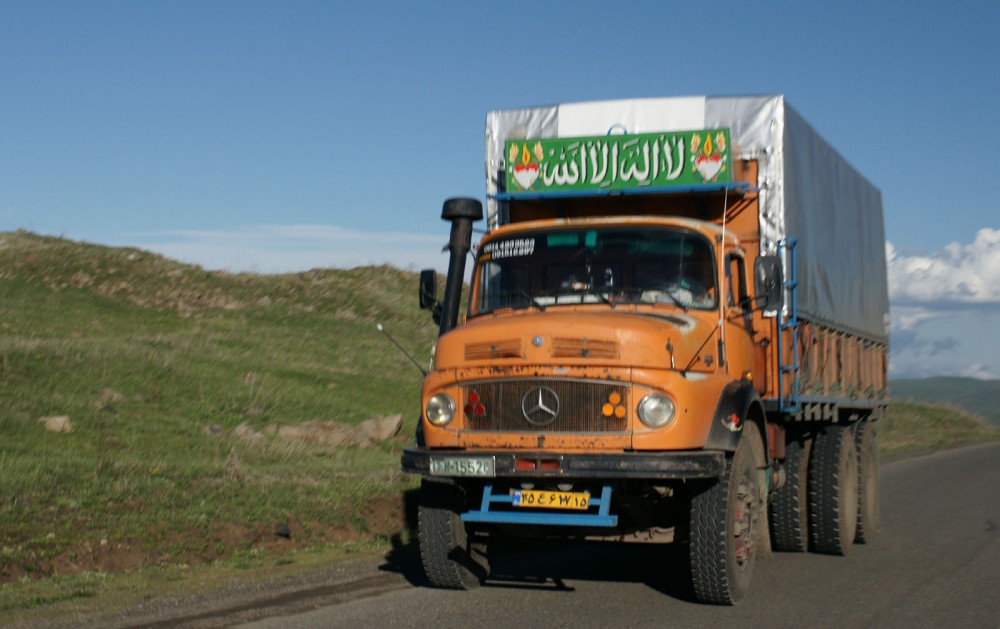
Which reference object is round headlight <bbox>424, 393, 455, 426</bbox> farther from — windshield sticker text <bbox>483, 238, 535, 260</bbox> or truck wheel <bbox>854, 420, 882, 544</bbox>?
truck wheel <bbox>854, 420, 882, 544</bbox>

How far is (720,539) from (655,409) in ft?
3.24

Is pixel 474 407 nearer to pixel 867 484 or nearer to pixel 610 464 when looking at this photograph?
pixel 610 464

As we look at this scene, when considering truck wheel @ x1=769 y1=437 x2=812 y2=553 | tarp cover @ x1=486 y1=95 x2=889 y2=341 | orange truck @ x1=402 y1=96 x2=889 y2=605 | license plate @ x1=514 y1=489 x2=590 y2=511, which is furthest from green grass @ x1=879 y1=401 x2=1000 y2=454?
license plate @ x1=514 y1=489 x2=590 y2=511

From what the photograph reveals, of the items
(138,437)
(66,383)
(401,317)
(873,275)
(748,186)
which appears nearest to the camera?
(748,186)

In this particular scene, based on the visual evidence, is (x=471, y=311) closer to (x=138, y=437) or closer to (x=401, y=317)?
(x=138, y=437)

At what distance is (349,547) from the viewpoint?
1179 centimetres

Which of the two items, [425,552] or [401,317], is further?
[401,317]

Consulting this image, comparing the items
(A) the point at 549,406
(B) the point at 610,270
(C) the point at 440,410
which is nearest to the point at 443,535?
(C) the point at 440,410

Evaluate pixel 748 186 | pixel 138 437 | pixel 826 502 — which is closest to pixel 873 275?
pixel 826 502

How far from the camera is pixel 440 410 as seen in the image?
28.7 feet

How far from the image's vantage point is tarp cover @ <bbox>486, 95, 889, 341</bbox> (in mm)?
10695

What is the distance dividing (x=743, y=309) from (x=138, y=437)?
35.6 ft

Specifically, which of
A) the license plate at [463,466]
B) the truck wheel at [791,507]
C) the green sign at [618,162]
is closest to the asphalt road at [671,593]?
the truck wheel at [791,507]

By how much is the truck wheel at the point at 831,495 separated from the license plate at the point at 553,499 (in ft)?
14.3
